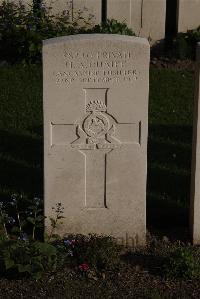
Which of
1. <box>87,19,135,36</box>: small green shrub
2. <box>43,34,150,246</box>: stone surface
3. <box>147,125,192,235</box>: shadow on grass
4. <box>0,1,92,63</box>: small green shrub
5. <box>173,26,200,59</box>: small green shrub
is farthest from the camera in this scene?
<box>173,26,200,59</box>: small green shrub

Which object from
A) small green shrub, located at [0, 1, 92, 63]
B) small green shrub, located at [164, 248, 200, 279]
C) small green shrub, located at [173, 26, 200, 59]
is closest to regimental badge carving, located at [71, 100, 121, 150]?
small green shrub, located at [164, 248, 200, 279]

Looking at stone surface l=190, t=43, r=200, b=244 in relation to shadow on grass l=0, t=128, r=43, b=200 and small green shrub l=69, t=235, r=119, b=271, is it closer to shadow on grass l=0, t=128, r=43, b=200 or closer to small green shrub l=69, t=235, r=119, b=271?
small green shrub l=69, t=235, r=119, b=271

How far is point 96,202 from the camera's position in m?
6.67

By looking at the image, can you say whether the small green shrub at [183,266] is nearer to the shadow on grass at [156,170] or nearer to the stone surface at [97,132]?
the stone surface at [97,132]

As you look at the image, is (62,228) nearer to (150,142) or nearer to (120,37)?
(120,37)

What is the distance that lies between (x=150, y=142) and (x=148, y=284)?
10.2 feet

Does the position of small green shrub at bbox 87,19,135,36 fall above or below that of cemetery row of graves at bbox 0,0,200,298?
above

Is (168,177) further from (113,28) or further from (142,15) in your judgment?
(142,15)

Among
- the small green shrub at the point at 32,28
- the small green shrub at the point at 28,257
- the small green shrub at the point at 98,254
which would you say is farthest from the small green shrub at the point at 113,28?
the small green shrub at the point at 28,257

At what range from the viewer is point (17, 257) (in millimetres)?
6152

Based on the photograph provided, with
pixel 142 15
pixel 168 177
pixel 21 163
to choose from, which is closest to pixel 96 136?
pixel 168 177

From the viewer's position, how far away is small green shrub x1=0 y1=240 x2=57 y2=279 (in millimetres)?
6082

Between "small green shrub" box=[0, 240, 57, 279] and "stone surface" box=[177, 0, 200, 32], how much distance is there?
6869 mm

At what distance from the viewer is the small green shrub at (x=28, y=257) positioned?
20.0 feet
